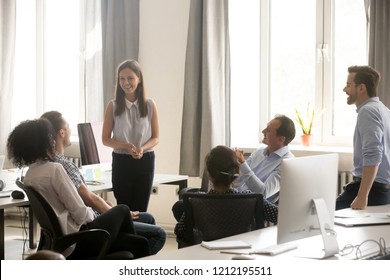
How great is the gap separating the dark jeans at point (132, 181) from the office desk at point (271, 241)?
5.45 feet

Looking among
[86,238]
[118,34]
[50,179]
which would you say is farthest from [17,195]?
[118,34]

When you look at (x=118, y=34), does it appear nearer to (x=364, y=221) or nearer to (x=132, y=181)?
(x=132, y=181)

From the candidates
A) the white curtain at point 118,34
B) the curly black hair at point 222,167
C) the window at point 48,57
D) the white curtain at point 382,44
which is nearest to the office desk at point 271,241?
the curly black hair at point 222,167

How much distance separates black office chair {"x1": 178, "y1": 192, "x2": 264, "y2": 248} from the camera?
140 inches

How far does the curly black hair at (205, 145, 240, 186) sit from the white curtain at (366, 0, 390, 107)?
2.24 metres

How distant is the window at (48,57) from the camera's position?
26.1 feet

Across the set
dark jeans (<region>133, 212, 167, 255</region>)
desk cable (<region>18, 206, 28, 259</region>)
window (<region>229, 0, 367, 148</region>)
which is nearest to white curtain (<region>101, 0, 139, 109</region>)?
window (<region>229, 0, 367, 148</region>)

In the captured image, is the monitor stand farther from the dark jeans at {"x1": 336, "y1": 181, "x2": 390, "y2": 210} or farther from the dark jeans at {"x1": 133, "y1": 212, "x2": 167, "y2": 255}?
the dark jeans at {"x1": 133, "y1": 212, "x2": 167, "y2": 255}

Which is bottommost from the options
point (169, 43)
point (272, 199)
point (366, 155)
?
point (272, 199)

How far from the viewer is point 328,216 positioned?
3.09 meters
